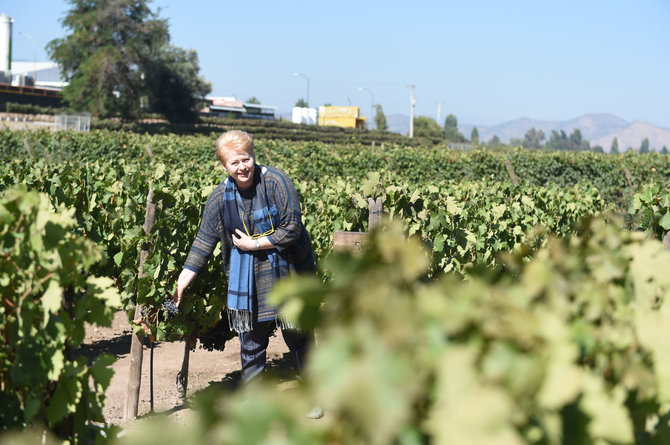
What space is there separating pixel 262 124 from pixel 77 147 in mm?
49859

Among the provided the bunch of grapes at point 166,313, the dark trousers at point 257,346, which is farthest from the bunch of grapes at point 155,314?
the dark trousers at point 257,346

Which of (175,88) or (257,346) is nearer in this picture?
(257,346)

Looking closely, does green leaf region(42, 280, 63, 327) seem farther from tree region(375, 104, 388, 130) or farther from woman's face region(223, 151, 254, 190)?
tree region(375, 104, 388, 130)

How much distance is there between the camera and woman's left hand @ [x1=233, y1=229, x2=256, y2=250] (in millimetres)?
4125

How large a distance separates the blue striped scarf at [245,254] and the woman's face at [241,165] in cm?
11

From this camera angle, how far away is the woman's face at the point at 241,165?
4000 mm

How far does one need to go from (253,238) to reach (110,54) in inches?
2157

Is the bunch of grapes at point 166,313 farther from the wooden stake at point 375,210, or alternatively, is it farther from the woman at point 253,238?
the wooden stake at point 375,210

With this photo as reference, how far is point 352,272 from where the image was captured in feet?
3.15

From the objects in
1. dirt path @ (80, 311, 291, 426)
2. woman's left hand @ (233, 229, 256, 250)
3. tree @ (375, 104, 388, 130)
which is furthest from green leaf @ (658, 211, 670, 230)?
tree @ (375, 104, 388, 130)

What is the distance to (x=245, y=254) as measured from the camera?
4.24 m

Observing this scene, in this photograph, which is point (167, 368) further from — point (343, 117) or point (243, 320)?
point (343, 117)

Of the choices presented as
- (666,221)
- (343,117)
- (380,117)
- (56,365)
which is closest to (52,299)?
(56,365)

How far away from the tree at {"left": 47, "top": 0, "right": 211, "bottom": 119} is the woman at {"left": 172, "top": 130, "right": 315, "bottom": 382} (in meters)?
53.5
